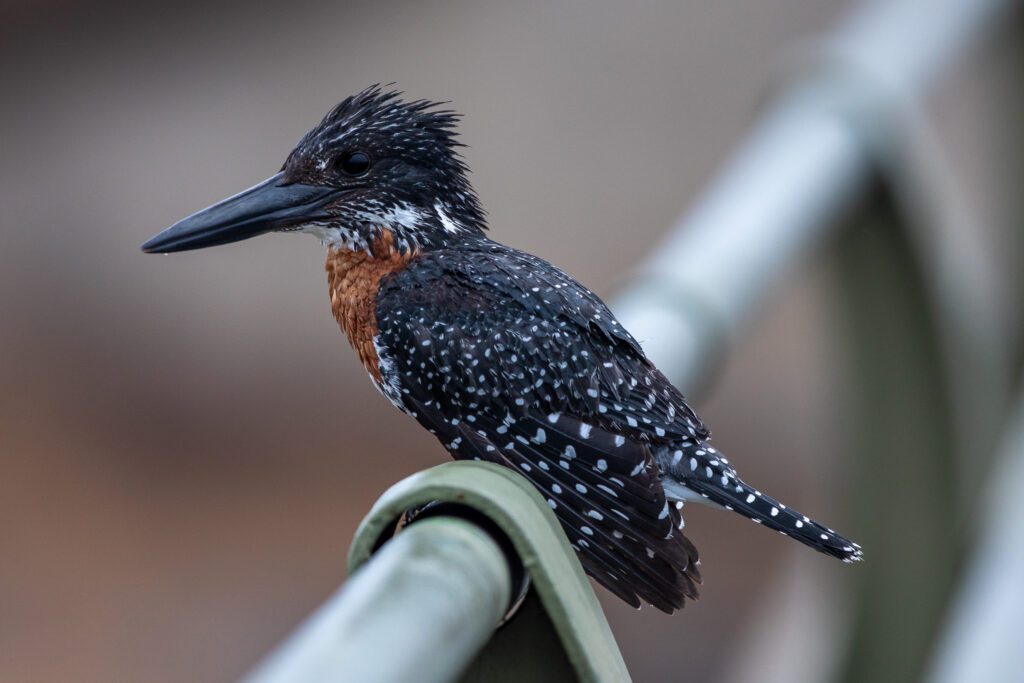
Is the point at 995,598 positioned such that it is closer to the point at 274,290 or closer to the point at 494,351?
the point at 494,351

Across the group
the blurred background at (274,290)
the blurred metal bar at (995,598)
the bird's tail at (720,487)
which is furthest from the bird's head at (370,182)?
the blurred background at (274,290)

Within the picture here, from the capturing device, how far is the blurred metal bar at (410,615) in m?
0.79

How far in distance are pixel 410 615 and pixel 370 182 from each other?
97 cm

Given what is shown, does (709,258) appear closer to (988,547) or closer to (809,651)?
(988,547)

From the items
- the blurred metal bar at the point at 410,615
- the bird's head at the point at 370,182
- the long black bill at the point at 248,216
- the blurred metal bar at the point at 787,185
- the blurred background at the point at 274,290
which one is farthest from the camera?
the blurred background at the point at 274,290

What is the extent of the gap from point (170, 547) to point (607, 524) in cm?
411

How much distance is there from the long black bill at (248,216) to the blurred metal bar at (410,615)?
62 centimetres

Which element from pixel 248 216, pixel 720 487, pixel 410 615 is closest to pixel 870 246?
pixel 720 487

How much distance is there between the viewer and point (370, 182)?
1.73 meters

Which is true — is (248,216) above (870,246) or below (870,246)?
below

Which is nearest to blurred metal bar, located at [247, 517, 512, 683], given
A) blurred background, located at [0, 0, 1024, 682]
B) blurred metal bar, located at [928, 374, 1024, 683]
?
blurred metal bar, located at [928, 374, 1024, 683]

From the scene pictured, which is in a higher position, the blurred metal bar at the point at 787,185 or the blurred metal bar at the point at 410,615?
the blurred metal bar at the point at 787,185

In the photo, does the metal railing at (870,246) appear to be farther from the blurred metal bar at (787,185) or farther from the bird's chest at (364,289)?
the bird's chest at (364,289)

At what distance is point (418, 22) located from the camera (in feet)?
24.7
